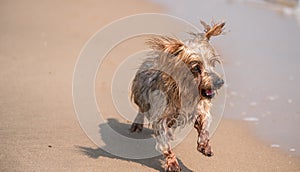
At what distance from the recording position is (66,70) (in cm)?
696

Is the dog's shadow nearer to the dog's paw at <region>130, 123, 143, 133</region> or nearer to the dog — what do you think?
the dog's paw at <region>130, 123, 143, 133</region>

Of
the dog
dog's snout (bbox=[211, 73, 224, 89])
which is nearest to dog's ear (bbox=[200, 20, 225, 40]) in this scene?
the dog

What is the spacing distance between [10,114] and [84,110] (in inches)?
36.7

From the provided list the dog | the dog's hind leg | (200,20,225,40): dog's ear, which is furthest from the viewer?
the dog's hind leg

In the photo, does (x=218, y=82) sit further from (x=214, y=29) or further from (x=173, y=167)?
(x=173, y=167)

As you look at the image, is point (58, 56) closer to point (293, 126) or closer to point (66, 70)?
point (66, 70)

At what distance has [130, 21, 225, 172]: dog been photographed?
4.06 meters

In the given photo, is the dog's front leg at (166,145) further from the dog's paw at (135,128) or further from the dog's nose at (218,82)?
the dog's paw at (135,128)

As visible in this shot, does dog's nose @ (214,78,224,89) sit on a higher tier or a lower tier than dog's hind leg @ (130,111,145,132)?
higher

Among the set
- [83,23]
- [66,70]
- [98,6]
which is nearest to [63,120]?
[66,70]

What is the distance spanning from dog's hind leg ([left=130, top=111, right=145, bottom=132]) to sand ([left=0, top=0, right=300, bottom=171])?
22.8 inches

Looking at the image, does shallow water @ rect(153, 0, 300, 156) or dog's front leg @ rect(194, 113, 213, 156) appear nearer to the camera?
dog's front leg @ rect(194, 113, 213, 156)

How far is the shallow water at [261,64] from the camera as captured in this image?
5.71 metres

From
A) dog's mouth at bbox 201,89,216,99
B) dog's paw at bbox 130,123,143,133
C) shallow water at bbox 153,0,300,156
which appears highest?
dog's mouth at bbox 201,89,216,99
